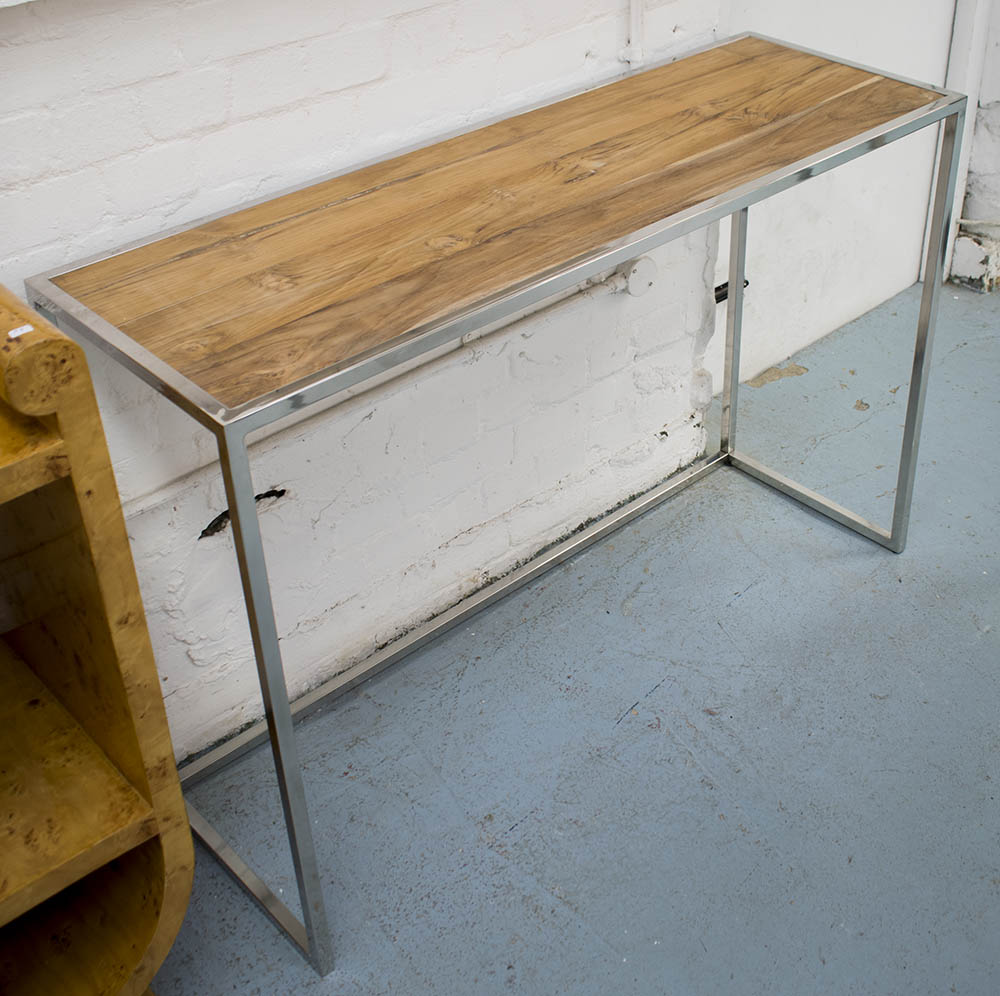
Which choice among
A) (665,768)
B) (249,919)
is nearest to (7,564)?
(249,919)

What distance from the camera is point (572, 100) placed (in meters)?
1.75

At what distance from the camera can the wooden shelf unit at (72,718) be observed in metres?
1.04

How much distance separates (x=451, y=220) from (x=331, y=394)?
369 mm

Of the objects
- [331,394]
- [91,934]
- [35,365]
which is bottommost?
[91,934]

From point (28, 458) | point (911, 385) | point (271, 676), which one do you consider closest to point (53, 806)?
point (271, 676)

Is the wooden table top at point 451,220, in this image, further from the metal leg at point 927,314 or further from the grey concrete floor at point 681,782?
the grey concrete floor at point 681,782

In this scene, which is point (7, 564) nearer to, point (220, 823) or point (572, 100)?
point (220, 823)

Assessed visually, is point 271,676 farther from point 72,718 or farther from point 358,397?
point 358,397

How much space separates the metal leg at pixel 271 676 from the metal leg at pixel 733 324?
1.24 meters

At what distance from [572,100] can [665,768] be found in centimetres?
99

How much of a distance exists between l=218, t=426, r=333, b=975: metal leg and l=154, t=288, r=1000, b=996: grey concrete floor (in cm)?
10

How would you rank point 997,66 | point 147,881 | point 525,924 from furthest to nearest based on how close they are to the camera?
point 997,66
point 525,924
point 147,881

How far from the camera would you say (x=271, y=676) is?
1.24 metres

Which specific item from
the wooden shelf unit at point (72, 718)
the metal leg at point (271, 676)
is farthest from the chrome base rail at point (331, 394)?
the wooden shelf unit at point (72, 718)
